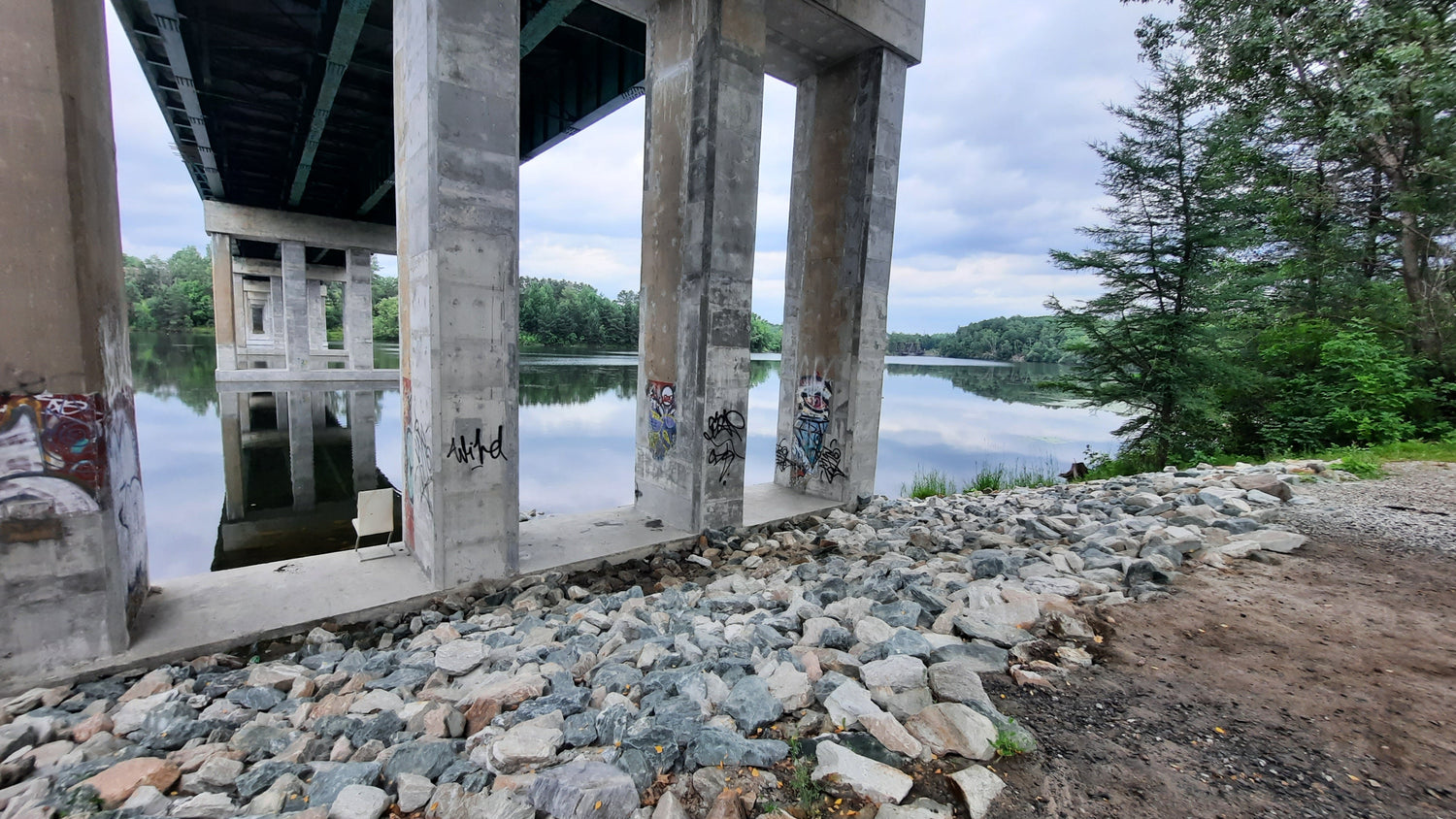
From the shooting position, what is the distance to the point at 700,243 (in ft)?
27.9

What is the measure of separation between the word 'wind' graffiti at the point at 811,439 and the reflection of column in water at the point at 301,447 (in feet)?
33.9

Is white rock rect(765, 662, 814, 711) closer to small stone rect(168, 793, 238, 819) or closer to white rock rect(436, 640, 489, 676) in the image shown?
white rock rect(436, 640, 489, 676)

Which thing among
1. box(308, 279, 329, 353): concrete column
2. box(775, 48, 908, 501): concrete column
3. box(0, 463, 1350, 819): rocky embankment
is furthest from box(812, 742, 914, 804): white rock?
box(308, 279, 329, 353): concrete column

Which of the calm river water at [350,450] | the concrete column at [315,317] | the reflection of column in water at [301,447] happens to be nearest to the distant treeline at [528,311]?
the concrete column at [315,317]

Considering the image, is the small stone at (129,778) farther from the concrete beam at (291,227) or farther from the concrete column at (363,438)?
the concrete beam at (291,227)

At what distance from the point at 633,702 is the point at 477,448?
3.87 m

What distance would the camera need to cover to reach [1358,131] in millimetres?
13133

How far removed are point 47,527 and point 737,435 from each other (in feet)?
24.2

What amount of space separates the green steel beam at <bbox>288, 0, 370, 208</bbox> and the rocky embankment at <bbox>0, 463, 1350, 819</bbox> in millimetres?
13289

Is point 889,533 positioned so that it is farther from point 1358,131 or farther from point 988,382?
point 988,382

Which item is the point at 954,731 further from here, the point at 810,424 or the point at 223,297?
the point at 223,297

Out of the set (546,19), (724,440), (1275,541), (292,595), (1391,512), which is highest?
(546,19)

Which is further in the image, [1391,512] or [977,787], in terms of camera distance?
[1391,512]

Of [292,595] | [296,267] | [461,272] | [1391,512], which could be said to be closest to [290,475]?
[292,595]
